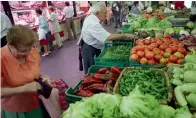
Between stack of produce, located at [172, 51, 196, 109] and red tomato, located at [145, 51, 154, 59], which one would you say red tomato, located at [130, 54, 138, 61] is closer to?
red tomato, located at [145, 51, 154, 59]

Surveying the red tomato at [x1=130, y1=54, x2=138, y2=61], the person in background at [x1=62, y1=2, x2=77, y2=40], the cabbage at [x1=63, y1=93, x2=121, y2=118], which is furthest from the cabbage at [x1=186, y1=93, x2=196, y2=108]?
the person in background at [x1=62, y1=2, x2=77, y2=40]

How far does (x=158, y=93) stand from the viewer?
2.00 m

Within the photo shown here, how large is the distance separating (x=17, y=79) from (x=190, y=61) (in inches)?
85.9

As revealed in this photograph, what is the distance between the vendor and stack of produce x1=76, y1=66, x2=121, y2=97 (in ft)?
3.45

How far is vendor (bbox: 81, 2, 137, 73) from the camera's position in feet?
12.0

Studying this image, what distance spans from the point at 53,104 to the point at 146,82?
4.32ft

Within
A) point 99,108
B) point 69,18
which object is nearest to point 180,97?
point 99,108

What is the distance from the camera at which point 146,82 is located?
210 centimetres

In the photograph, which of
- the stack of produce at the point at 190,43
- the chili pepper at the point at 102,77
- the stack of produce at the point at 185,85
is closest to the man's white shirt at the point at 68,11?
the stack of produce at the point at 190,43

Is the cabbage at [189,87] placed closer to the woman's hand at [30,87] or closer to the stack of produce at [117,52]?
the stack of produce at [117,52]

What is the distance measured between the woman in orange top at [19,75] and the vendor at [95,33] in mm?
1419

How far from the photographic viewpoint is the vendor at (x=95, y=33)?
366 cm

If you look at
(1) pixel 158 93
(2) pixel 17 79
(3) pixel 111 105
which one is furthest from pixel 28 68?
(1) pixel 158 93

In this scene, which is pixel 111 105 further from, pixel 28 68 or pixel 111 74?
pixel 28 68
